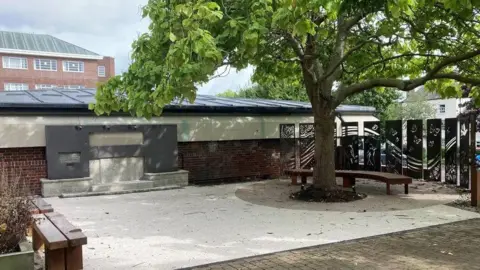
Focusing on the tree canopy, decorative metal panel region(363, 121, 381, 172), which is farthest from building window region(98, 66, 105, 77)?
the tree canopy

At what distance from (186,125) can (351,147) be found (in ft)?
18.5

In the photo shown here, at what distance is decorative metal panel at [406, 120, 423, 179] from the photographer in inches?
493

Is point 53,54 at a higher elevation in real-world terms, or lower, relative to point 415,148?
higher

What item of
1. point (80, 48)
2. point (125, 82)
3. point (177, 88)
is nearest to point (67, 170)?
point (125, 82)

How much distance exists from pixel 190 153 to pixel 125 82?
6.18 m

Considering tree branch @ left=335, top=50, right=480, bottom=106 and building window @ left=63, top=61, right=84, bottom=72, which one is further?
building window @ left=63, top=61, right=84, bottom=72

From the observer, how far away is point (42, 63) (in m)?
50.9

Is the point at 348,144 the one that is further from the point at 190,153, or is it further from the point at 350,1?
the point at 350,1

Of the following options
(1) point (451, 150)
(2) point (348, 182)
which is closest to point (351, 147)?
(2) point (348, 182)

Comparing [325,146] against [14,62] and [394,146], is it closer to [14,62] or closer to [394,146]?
[394,146]

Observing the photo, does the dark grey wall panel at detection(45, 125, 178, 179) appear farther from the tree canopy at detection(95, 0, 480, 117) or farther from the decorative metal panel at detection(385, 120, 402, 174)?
the decorative metal panel at detection(385, 120, 402, 174)

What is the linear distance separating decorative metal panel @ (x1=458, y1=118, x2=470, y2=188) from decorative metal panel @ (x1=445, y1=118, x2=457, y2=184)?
0.24 meters

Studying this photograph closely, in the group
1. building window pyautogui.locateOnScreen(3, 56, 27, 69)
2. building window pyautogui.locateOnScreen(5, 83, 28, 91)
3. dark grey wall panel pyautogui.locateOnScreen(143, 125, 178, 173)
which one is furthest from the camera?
building window pyautogui.locateOnScreen(5, 83, 28, 91)

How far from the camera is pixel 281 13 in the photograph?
16.8 ft
